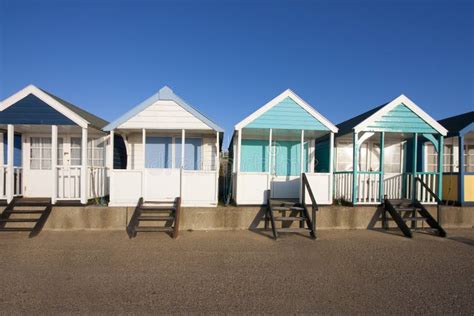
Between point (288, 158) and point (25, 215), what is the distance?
8.10 m

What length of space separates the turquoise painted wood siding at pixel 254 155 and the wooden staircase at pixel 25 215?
5.97 metres

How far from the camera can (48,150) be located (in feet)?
30.0

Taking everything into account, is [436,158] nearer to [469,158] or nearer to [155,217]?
[469,158]

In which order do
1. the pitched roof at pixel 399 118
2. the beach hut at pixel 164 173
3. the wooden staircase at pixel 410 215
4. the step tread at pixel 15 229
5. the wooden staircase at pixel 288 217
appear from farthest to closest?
the pitched roof at pixel 399 118
the beach hut at pixel 164 173
the wooden staircase at pixel 410 215
the wooden staircase at pixel 288 217
the step tread at pixel 15 229

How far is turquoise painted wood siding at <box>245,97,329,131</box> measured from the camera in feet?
26.4

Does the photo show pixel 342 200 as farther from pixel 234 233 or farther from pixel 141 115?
pixel 141 115

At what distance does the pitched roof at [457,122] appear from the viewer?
852 centimetres

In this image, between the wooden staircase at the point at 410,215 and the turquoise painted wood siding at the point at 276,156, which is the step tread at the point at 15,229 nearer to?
the turquoise painted wood siding at the point at 276,156

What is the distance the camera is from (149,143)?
357 inches

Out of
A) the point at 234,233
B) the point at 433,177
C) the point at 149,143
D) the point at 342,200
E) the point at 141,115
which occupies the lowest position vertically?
the point at 234,233

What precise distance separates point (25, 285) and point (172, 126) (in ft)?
16.1

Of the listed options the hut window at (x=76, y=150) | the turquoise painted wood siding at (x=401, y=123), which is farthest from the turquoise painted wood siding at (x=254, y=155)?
the hut window at (x=76, y=150)

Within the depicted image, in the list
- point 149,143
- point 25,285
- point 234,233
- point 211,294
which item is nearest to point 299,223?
point 234,233

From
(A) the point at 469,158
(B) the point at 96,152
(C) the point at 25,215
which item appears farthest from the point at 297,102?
(C) the point at 25,215
